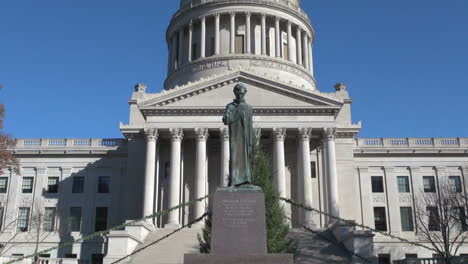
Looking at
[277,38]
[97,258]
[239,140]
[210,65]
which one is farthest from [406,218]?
[239,140]

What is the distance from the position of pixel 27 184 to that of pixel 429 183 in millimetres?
40033

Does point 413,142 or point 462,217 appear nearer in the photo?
point 462,217

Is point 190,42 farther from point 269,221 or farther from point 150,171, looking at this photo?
point 269,221

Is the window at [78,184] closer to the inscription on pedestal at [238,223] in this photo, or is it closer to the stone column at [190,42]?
the stone column at [190,42]

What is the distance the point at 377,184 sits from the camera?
5106 centimetres

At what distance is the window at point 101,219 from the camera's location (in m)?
50.1

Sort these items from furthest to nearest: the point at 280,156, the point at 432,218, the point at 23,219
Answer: the point at 23,219 → the point at 432,218 → the point at 280,156

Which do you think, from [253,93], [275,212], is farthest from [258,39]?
[275,212]

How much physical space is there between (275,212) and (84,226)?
26.7 metres

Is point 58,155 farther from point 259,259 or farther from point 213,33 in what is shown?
point 259,259

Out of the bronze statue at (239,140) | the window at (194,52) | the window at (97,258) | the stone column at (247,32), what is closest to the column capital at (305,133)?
the stone column at (247,32)

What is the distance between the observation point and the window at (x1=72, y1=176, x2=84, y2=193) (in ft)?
169

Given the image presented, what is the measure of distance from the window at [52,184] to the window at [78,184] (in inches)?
70.0

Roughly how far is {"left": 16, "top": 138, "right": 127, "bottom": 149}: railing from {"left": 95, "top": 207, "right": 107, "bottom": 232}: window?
21.8 ft
